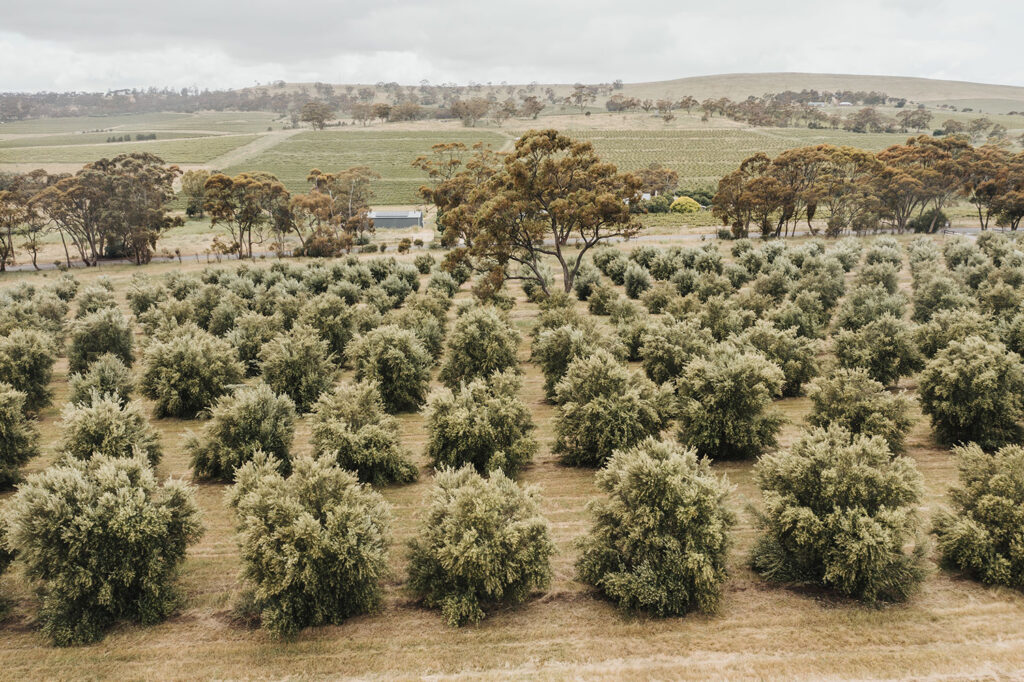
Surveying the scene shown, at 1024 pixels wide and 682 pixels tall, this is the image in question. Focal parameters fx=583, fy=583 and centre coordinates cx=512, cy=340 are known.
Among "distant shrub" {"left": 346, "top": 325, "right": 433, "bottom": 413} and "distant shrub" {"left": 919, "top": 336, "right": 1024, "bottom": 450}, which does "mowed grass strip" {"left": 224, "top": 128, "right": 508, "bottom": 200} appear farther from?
"distant shrub" {"left": 919, "top": 336, "right": 1024, "bottom": 450}

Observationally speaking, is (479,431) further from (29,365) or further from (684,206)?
(684,206)

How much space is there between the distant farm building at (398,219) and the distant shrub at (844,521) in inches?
2953

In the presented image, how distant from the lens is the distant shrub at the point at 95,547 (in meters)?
12.1

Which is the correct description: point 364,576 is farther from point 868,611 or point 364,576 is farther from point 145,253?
point 145,253

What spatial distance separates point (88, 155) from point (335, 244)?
340 ft

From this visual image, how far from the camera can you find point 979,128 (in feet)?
473

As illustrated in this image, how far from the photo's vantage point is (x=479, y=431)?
18.2 metres

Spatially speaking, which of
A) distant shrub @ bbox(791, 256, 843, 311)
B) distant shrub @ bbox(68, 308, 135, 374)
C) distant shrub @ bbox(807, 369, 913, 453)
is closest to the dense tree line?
distant shrub @ bbox(791, 256, 843, 311)

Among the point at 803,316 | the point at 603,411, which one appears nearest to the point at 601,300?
the point at 803,316

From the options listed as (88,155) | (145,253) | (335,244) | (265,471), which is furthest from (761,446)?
Result: (88,155)

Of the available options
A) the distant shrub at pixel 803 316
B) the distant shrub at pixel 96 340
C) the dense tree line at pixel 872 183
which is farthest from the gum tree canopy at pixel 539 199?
the dense tree line at pixel 872 183

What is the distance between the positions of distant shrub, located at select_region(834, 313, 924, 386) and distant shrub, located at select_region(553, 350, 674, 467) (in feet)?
31.0

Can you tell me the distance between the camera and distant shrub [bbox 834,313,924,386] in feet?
77.7

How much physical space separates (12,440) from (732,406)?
925 inches
